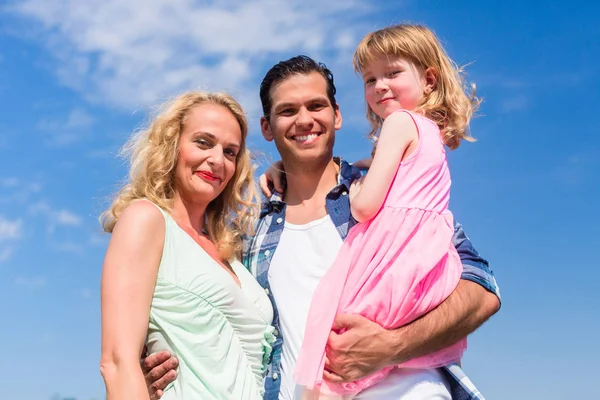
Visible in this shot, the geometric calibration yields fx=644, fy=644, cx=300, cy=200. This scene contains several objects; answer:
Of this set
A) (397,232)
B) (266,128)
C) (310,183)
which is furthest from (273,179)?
(397,232)

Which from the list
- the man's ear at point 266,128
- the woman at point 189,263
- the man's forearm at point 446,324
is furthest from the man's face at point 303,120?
the man's forearm at point 446,324

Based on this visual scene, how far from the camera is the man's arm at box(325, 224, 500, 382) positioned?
386cm

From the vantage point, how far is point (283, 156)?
537 cm

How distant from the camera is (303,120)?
514 cm

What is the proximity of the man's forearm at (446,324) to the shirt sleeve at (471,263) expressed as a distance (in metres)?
0.06

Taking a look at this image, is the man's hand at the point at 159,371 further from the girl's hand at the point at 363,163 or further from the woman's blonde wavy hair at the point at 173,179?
the girl's hand at the point at 363,163

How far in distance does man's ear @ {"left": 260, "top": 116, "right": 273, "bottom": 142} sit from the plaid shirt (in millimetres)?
531

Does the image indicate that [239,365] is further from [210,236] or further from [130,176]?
[130,176]

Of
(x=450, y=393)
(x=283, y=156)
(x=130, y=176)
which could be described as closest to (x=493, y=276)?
(x=450, y=393)

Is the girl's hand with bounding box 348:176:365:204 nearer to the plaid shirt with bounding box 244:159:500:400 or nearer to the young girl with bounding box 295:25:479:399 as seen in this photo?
the young girl with bounding box 295:25:479:399

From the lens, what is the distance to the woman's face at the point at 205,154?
4543 millimetres

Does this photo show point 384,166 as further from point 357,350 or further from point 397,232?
point 357,350

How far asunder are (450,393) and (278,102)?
8.54ft

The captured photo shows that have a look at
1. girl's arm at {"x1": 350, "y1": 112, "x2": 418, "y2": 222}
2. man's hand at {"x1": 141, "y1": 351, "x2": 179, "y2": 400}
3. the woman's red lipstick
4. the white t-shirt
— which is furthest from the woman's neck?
girl's arm at {"x1": 350, "y1": 112, "x2": 418, "y2": 222}
